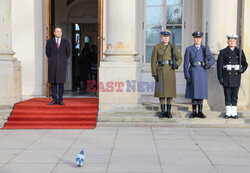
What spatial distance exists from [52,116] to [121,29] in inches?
91.5

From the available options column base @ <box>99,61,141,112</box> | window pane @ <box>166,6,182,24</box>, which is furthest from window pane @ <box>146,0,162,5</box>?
column base @ <box>99,61,141,112</box>

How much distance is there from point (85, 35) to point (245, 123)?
1003 cm

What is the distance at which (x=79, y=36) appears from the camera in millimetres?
16344

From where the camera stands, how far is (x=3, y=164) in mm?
4672

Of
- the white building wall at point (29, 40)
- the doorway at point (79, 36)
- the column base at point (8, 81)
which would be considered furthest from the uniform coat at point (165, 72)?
the doorway at point (79, 36)

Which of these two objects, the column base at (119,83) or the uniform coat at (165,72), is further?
the column base at (119,83)

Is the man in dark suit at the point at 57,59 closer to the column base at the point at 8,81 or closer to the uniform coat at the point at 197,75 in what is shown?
the column base at the point at 8,81

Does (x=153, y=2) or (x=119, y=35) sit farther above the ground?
(x=153, y=2)

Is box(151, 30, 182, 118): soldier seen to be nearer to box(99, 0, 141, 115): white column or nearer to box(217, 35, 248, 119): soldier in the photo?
box(99, 0, 141, 115): white column

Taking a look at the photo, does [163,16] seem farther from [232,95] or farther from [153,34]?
[232,95]

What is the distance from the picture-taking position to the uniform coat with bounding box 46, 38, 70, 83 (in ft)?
26.9

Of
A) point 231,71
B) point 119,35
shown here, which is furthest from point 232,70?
point 119,35

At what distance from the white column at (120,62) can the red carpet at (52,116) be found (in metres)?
0.40

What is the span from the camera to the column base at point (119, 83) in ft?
26.6
